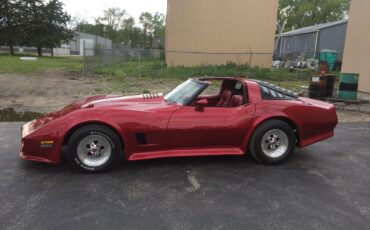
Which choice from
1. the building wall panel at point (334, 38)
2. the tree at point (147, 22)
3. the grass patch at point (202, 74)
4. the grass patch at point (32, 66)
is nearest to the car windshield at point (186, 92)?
the grass patch at point (202, 74)

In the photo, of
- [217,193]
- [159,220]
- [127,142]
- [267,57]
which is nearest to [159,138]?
[127,142]

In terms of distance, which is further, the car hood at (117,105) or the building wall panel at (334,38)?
the building wall panel at (334,38)

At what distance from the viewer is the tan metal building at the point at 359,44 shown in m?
14.0

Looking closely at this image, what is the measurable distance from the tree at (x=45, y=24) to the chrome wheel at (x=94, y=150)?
43.0 meters

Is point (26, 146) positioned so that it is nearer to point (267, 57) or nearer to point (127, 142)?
point (127, 142)

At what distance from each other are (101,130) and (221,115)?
5.30 ft

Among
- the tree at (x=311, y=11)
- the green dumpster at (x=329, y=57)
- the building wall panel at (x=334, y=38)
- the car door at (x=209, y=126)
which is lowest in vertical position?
the car door at (x=209, y=126)

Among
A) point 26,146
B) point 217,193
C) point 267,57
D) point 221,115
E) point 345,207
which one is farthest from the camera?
point 267,57

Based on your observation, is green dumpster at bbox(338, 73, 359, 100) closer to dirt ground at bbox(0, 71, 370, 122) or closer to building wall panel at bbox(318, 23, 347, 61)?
dirt ground at bbox(0, 71, 370, 122)

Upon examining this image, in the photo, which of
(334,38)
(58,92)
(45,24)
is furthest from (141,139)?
(45,24)

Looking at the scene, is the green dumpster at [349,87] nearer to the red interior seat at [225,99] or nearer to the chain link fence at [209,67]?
the chain link fence at [209,67]

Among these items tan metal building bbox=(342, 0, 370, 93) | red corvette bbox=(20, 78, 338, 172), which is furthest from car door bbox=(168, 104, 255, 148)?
tan metal building bbox=(342, 0, 370, 93)

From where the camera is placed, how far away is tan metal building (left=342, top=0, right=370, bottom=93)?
1401 cm

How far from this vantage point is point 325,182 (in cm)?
446
